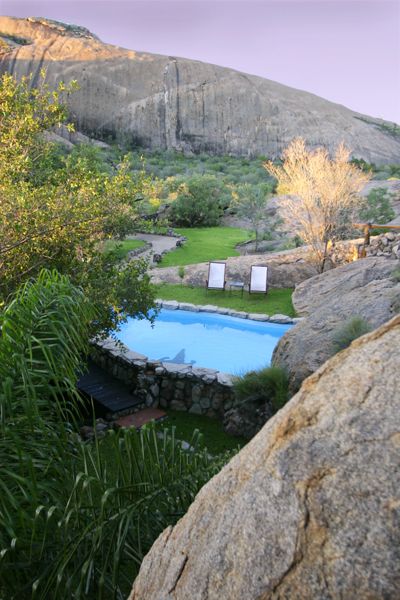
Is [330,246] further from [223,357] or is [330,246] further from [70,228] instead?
[70,228]

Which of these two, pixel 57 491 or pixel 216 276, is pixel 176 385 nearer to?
pixel 57 491

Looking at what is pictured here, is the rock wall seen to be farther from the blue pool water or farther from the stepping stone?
the blue pool water

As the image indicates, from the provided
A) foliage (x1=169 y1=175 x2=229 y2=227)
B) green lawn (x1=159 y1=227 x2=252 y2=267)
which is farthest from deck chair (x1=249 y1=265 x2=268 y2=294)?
foliage (x1=169 y1=175 x2=229 y2=227)

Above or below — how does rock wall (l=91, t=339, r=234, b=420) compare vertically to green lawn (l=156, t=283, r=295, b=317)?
below

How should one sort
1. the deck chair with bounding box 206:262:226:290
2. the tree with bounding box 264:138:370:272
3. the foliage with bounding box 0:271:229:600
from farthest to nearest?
the tree with bounding box 264:138:370:272 < the deck chair with bounding box 206:262:226:290 < the foliage with bounding box 0:271:229:600

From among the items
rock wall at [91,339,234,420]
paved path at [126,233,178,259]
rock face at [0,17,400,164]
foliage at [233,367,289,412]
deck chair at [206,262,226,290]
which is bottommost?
rock wall at [91,339,234,420]

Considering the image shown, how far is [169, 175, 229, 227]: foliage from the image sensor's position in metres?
20.2

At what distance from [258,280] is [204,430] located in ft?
19.4

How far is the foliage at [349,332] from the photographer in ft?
17.6

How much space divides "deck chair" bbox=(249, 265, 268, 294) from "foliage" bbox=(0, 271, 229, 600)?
8.97m

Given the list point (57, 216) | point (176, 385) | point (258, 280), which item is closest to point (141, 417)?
point (176, 385)

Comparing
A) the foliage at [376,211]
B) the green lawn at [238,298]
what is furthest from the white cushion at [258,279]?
the foliage at [376,211]

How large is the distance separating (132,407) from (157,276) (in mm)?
6511

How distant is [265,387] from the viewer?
17.9 ft
